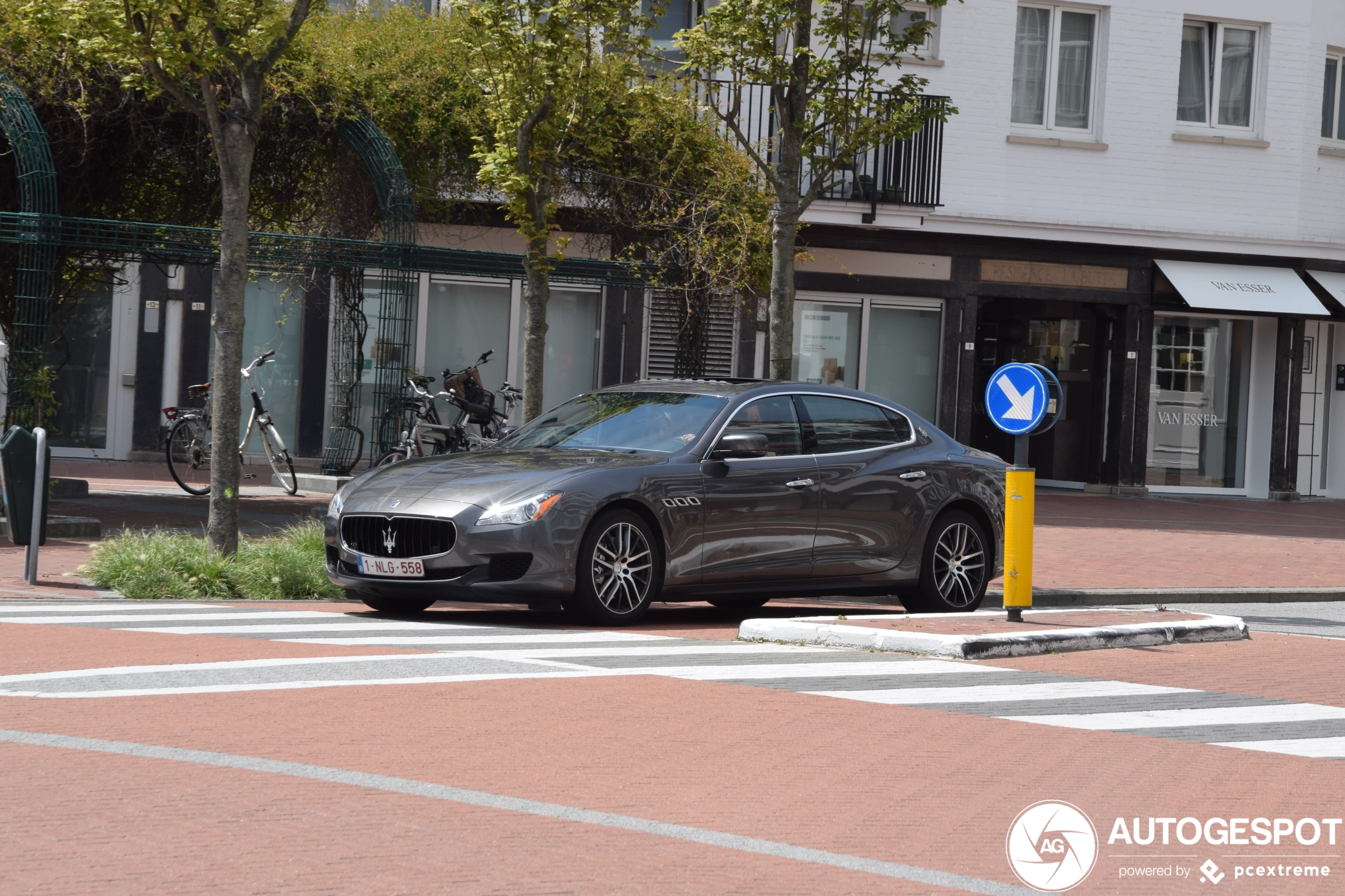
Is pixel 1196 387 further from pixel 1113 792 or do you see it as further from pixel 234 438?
pixel 1113 792

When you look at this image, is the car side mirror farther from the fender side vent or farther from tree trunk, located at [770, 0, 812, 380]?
tree trunk, located at [770, 0, 812, 380]

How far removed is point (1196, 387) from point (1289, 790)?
23.7 meters

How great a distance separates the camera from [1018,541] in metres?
10.7

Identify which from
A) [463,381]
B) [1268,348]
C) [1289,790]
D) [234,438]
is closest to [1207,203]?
[1268,348]

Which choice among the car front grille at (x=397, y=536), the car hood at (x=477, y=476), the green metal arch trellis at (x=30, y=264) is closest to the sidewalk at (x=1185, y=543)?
the car hood at (x=477, y=476)

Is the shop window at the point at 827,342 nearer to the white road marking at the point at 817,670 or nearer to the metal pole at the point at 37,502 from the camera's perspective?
the metal pole at the point at 37,502

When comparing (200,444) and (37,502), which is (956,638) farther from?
(200,444)

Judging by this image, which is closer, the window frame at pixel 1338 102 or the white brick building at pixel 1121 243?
the white brick building at pixel 1121 243

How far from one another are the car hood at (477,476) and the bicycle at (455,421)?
291 inches

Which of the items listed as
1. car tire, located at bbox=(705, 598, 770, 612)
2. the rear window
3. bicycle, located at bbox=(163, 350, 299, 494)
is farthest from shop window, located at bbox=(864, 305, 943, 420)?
the rear window

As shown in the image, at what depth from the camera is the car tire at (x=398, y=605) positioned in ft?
35.6

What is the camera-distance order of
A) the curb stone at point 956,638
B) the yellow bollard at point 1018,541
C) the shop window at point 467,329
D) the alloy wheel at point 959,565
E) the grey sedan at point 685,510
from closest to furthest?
the curb stone at point 956,638 < the grey sedan at point 685,510 < the yellow bollard at point 1018,541 < the alloy wheel at point 959,565 < the shop window at point 467,329

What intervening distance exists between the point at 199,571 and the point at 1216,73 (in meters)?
21.2

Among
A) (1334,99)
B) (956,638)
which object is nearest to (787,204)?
(956,638)
